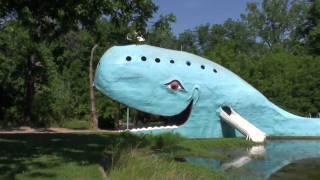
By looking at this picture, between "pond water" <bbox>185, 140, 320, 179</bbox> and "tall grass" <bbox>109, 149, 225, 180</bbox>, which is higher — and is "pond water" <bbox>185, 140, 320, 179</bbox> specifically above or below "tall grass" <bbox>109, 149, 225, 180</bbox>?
below

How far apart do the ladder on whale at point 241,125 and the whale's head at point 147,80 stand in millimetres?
1919

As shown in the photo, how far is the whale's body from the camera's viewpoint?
29016 millimetres

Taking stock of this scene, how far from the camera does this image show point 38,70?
40.8 metres

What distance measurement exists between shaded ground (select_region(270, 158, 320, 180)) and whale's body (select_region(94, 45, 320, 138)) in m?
9.63

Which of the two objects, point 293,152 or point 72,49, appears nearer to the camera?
point 293,152

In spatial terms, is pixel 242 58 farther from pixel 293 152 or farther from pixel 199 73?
pixel 293 152

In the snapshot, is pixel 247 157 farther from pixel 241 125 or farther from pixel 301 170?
pixel 241 125

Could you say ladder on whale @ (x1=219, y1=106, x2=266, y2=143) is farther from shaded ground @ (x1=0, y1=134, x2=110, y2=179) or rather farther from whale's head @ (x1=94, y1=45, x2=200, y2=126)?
shaded ground @ (x1=0, y1=134, x2=110, y2=179)

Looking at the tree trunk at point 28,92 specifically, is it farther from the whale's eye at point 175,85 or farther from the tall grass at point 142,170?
the tall grass at point 142,170

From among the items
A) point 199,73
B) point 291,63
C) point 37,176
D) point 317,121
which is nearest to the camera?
point 37,176

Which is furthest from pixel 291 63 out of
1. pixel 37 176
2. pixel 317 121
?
pixel 37 176

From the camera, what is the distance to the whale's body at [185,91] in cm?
2902

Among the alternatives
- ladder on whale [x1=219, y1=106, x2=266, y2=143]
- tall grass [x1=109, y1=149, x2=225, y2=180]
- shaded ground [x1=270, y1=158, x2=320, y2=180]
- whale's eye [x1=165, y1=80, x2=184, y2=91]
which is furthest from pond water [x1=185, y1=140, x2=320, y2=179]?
whale's eye [x1=165, y1=80, x2=184, y2=91]

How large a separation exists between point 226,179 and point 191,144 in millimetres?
10006
